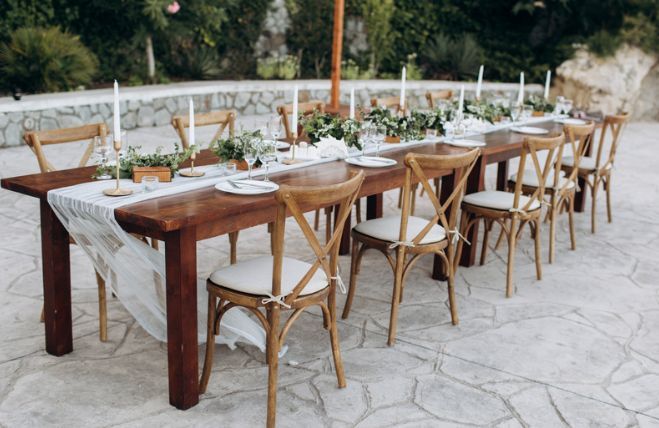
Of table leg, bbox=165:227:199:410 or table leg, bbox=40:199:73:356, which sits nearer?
table leg, bbox=165:227:199:410

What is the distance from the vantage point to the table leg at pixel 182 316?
2.76m

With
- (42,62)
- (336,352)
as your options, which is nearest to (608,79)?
(42,62)

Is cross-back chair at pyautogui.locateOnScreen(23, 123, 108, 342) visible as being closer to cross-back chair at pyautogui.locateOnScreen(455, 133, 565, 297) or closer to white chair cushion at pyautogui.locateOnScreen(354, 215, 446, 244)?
white chair cushion at pyautogui.locateOnScreen(354, 215, 446, 244)

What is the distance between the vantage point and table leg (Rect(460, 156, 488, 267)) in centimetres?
466

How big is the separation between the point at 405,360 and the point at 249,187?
1.00 metres

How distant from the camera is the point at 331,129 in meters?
4.04

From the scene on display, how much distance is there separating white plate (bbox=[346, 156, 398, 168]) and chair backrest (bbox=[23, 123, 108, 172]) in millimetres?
1209

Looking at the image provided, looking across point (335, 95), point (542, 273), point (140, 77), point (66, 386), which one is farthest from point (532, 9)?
point (66, 386)

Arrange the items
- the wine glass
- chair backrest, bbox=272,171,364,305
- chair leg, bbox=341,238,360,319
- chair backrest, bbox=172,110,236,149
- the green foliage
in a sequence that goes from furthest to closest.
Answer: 1. the green foliage
2. chair backrest, bbox=172,110,236,149
3. chair leg, bbox=341,238,360,319
4. the wine glass
5. chair backrest, bbox=272,171,364,305

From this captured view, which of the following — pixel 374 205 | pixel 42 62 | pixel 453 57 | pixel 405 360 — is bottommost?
pixel 405 360

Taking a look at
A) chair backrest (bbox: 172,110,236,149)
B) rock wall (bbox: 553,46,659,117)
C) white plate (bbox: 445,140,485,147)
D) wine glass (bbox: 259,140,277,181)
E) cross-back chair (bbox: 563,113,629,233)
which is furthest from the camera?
rock wall (bbox: 553,46,659,117)

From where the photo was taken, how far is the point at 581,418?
2908 mm

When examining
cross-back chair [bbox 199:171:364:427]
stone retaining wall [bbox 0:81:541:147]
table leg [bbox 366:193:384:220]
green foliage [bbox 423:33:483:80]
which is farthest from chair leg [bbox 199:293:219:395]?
green foliage [bbox 423:33:483:80]

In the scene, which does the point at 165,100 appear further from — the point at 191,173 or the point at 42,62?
the point at 191,173
